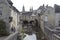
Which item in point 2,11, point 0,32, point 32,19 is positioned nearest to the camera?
point 0,32

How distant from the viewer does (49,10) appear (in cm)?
4112

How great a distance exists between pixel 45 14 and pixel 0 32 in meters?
23.1

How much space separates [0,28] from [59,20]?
23693mm

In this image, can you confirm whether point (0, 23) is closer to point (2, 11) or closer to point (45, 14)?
point (2, 11)

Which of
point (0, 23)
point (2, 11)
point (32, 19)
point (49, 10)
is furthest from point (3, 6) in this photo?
point (32, 19)

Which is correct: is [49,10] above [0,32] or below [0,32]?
above

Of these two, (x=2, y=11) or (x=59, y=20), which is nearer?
(x=2, y=11)

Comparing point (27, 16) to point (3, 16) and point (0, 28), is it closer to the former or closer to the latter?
point (3, 16)

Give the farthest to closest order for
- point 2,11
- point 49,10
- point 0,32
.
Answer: point 49,10
point 2,11
point 0,32

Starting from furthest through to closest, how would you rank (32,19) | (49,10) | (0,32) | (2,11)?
(32,19) → (49,10) → (2,11) → (0,32)

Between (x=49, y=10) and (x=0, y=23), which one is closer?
→ (x=0, y=23)

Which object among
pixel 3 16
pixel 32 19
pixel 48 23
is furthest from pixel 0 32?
pixel 32 19

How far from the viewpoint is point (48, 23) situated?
41.3 m

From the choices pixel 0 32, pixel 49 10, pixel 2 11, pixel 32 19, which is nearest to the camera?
pixel 0 32
